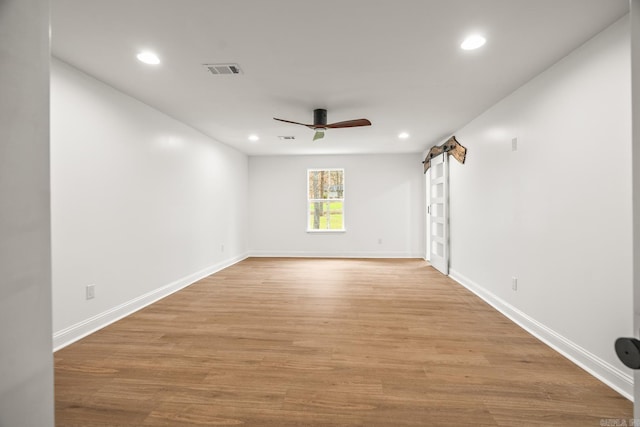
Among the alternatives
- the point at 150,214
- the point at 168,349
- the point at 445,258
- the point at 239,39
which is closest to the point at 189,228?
the point at 150,214

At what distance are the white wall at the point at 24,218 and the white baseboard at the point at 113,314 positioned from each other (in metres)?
2.32

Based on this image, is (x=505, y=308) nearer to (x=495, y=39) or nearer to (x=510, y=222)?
(x=510, y=222)

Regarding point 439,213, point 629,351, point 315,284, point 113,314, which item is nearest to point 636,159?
point 629,351

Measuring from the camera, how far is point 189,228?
15.3 ft

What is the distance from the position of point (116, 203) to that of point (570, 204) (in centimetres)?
409

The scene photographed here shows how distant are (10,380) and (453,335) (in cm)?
288

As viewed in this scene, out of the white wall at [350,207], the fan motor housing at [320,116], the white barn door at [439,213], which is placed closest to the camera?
the fan motor housing at [320,116]

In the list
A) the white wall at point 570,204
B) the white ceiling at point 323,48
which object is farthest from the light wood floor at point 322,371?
the white ceiling at point 323,48

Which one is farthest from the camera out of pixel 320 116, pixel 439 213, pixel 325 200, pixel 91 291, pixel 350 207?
pixel 325 200

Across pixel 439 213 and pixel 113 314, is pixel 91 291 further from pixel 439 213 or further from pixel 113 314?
pixel 439 213

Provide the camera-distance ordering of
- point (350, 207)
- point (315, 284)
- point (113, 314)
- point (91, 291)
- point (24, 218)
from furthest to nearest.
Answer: point (350, 207) → point (315, 284) → point (113, 314) → point (91, 291) → point (24, 218)

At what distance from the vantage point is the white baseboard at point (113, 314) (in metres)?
2.56

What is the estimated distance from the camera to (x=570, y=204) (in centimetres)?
237

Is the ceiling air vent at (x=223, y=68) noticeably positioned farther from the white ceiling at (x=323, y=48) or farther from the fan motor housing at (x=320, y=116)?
the fan motor housing at (x=320, y=116)
